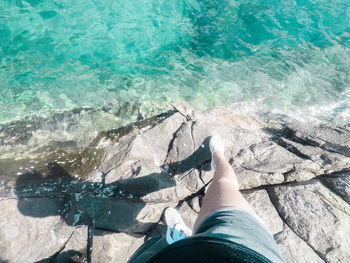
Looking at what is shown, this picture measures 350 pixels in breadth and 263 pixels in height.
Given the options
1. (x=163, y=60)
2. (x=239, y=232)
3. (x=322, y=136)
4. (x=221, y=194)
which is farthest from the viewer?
(x=163, y=60)

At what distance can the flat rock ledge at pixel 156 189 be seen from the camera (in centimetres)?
327

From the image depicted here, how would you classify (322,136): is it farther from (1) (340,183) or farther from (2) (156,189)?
(2) (156,189)

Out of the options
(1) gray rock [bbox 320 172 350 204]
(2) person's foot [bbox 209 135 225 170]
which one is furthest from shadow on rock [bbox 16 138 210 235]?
(1) gray rock [bbox 320 172 350 204]

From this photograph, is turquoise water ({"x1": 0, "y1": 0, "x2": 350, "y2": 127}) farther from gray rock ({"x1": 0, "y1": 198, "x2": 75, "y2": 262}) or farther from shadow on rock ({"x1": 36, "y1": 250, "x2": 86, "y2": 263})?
shadow on rock ({"x1": 36, "y1": 250, "x2": 86, "y2": 263})

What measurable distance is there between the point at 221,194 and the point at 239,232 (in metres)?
1.00

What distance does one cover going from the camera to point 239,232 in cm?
159

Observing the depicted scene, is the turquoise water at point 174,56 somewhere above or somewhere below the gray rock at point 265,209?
above

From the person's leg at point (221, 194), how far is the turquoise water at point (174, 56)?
2561 mm

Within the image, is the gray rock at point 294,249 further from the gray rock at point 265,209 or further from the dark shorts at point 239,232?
the dark shorts at point 239,232

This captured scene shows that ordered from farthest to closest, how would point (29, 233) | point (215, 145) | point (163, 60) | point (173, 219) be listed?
point (163, 60) → point (215, 145) → point (29, 233) → point (173, 219)

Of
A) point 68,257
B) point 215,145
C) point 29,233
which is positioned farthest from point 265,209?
point 29,233

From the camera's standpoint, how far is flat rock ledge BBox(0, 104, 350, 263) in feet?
10.7

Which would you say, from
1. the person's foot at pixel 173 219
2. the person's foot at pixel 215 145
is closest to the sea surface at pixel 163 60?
the person's foot at pixel 215 145

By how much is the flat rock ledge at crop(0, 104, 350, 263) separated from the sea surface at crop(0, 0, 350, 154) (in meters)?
1.06
